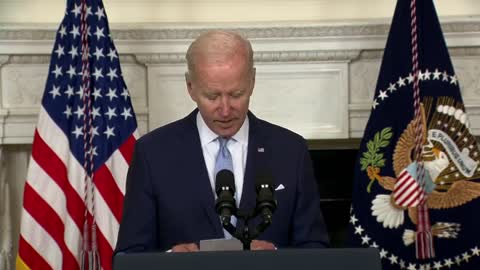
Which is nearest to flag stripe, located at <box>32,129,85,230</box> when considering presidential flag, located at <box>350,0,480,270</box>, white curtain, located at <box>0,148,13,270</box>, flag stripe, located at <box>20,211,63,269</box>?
flag stripe, located at <box>20,211,63,269</box>

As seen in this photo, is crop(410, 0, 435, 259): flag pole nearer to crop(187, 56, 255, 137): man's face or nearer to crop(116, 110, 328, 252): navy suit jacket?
crop(116, 110, 328, 252): navy suit jacket

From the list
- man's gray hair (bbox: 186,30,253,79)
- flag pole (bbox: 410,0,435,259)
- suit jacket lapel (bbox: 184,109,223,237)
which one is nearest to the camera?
man's gray hair (bbox: 186,30,253,79)

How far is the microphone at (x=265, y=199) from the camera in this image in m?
1.91

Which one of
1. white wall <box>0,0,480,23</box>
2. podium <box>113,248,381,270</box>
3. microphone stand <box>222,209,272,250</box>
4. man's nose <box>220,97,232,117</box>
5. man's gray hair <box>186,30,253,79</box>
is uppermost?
white wall <box>0,0,480,23</box>

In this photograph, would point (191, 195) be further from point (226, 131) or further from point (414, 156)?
point (414, 156)

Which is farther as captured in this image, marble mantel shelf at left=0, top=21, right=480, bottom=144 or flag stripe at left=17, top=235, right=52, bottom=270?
marble mantel shelf at left=0, top=21, right=480, bottom=144

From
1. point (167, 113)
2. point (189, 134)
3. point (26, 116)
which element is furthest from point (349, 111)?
point (189, 134)

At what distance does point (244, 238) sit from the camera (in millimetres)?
1933

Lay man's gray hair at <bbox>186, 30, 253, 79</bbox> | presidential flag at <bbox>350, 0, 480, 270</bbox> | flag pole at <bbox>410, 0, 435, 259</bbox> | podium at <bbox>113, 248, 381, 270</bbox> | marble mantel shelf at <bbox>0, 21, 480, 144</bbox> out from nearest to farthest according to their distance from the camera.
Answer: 1. podium at <bbox>113, 248, 381, 270</bbox>
2. man's gray hair at <bbox>186, 30, 253, 79</bbox>
3. flag pole at <bbox>410, 0, 435, 259</bbox>
4. presidential flag at <bbox>350, 0, 480, 270</bbox>
5. marble mantel shelf at <bbox>0, 21, 480, 144</bbox>

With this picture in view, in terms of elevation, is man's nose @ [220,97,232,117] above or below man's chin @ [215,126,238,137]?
above

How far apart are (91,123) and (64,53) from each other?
1.13ft

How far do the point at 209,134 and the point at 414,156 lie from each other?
170cm

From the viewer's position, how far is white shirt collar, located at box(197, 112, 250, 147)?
2562mm

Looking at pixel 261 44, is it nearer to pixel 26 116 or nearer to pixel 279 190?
pixel 26 116
